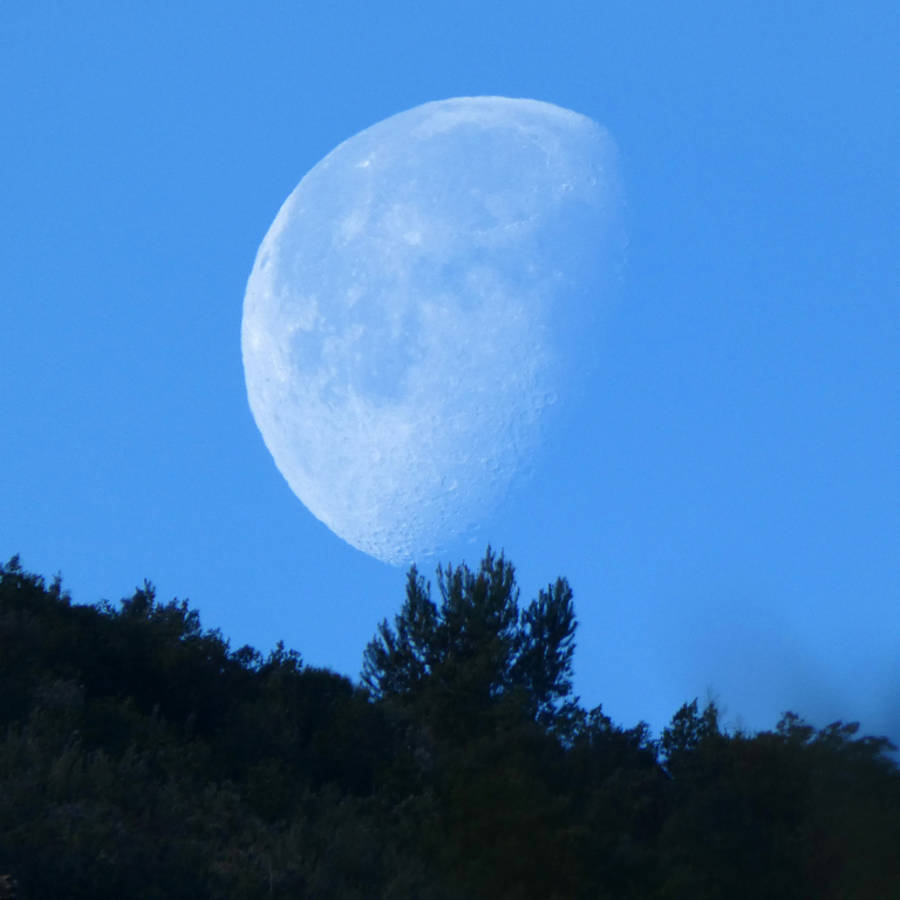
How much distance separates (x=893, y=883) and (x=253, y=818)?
251 inches

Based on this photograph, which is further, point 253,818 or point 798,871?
point 798,871

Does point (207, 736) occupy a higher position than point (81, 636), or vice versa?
point (81, 636)

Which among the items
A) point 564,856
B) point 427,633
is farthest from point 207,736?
point 427,633

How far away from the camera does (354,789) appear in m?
15.9

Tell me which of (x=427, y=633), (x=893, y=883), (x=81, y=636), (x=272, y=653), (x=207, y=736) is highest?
(x=427, y=633)

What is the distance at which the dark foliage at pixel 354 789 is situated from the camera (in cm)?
1113

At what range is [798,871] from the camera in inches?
563

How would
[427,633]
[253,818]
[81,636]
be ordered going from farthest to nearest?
[427,633], [81,636], [253,818]

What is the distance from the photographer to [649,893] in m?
13.1

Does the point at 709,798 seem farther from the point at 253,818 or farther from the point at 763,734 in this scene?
the point at 253,818

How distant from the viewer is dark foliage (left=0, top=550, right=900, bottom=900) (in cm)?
1113

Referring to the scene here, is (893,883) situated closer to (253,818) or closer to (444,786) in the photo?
(444,786)

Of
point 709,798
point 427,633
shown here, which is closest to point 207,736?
point 709,798

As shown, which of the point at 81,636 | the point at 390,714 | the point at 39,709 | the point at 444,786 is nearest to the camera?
the point at 39,709
